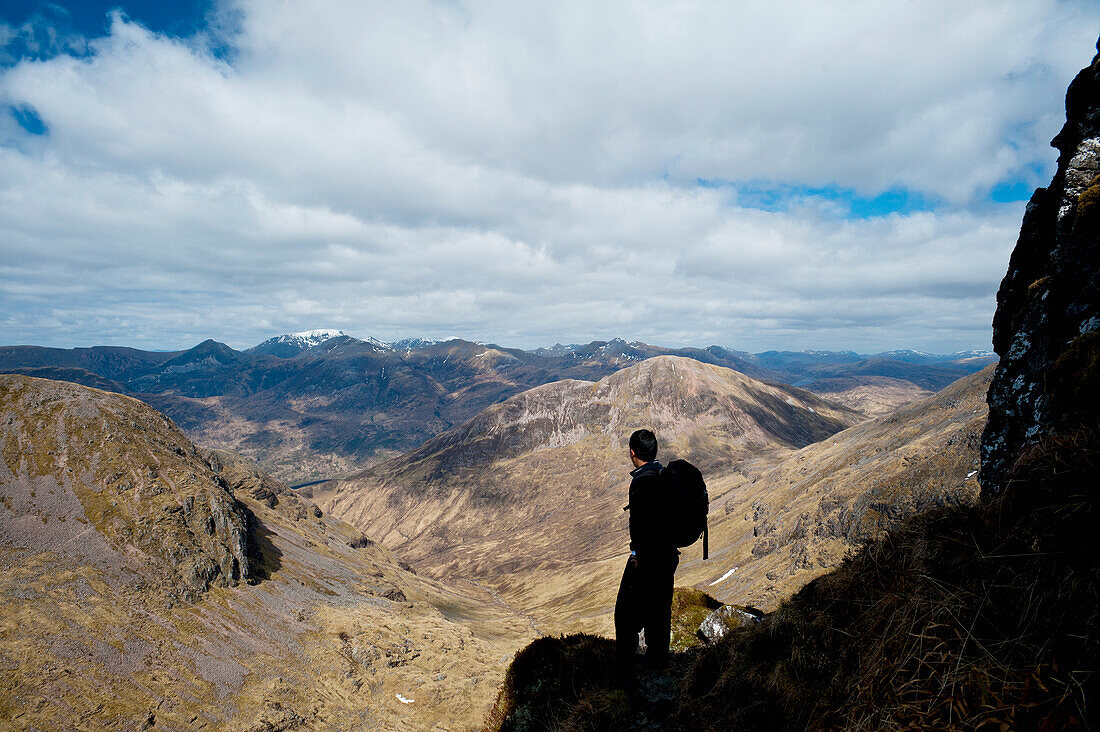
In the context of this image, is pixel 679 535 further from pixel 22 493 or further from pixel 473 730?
pixel 22 493

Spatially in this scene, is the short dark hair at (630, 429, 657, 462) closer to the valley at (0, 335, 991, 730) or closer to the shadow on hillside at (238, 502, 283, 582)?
the valley at (0, 335, 991, 730)

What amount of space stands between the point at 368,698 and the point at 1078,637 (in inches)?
2883

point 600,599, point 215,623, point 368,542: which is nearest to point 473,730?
point 215,623

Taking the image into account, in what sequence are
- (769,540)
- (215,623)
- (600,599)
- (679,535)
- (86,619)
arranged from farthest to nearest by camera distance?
(600,599) → (769,540) → (215,623) → (86,619) → (679,535)

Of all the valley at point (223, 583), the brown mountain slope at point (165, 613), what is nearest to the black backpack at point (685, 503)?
the valley at point (223, 583)

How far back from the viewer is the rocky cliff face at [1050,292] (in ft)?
35.6

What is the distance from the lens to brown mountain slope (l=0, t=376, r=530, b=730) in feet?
159

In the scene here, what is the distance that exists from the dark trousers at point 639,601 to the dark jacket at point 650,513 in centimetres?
35

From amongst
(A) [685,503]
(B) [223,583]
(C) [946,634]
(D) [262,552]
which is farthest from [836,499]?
(D) [262,552]

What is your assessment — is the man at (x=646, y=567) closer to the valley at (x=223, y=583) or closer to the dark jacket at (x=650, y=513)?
the dark jacket at (x=650, y=513)

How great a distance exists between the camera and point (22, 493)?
2685 inches

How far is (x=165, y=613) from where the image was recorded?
6300 cm

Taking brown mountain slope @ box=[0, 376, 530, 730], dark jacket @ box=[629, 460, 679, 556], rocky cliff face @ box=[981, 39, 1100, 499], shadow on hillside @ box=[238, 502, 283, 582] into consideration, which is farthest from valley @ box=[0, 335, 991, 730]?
dark jacket @ box=[629, 460, 679, 556]

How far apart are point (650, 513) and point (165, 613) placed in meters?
86.0
